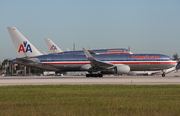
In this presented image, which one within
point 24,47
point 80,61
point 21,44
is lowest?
point 80,61

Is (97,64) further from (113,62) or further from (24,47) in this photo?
(24,47)

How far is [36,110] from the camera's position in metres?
10.8

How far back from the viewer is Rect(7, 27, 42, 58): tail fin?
45.4 meters

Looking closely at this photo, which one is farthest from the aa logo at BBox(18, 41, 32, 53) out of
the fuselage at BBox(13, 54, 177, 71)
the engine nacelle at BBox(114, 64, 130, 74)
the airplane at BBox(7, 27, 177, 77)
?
the engine nacelle at BBox(114, 64, 130, 74)

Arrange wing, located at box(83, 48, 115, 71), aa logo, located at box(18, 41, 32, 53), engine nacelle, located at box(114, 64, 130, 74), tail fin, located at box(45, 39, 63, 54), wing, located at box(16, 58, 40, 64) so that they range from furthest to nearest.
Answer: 1. tail fin, located at box(45, 39, 63, 54)
2. aa logo, located at box(18, 41, 32, 53)
3. wing, located at box(16, 58, 40, 64)
4. engine nacelle, located at box(114, 64, 130, 74)
5. wing, located at box(83, 48, 115, 71)

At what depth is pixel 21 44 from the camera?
45.8 metres

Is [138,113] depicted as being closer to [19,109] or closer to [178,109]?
[178,109]

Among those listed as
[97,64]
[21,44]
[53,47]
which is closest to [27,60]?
[21,44]

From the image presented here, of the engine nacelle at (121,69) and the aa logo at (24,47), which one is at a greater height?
the aa logo at (24,47)

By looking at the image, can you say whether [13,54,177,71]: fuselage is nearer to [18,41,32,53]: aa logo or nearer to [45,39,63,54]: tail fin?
[18,41,32,53]: aa logo

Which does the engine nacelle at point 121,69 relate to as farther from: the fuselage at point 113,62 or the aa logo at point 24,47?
the aa logo at point 24,47

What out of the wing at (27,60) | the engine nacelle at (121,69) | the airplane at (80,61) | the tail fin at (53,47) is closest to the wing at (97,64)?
the airplane at (80,61)

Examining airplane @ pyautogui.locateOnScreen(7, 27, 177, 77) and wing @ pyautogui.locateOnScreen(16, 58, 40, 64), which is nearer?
wing @ pyautogui.locateOnScreen(16, 58, 40, 64)

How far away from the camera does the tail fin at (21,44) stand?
45.4 m
